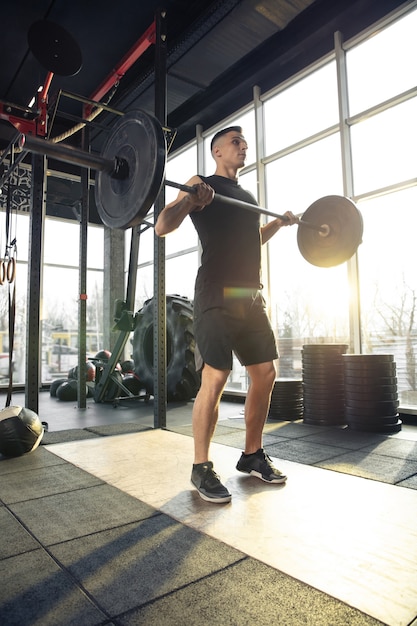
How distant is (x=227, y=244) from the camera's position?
6.10ft

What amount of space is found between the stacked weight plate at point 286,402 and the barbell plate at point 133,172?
8.08 ft

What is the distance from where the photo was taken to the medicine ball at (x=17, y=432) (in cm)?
234

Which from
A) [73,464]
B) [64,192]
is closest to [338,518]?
[73,464]

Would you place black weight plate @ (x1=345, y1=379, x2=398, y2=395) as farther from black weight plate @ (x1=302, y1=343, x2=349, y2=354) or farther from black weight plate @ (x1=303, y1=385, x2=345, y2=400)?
black weight plate @ (x1=302, y1=343, x2=349, y2=354)

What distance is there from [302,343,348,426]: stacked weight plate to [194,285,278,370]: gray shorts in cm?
172

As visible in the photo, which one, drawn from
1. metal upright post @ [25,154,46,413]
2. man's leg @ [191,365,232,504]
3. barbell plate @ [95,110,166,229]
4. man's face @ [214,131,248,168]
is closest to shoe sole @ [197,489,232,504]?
man's leg @ [191,365,232,504]

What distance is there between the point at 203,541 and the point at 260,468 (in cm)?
64

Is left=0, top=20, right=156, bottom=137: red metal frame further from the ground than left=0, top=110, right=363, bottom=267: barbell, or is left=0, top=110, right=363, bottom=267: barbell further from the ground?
left=0, top=20, right=156, bottom=137: red metal frame

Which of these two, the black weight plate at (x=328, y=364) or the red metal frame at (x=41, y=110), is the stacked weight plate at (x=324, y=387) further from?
the red metal frame at (x=41, y=110)

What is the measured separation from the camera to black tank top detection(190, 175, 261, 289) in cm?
184

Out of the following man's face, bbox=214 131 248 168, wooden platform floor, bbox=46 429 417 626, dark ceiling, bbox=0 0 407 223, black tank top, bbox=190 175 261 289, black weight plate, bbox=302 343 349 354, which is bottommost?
wooden platform floor, bbox=46 429 417 626

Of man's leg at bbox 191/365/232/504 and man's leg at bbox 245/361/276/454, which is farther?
man's leg at bbox 245/361/276/454

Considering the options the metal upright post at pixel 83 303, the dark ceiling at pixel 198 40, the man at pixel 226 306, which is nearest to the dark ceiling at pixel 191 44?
the dark ceiling at pixel 198 40

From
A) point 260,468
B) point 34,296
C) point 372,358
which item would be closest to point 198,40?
point 34,296
